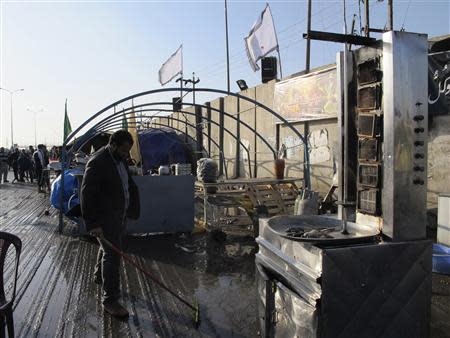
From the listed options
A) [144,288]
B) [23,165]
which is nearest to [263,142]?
[144,288]

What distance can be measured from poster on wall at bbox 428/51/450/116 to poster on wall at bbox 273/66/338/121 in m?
2.78

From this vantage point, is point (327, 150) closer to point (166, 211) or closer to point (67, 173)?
point (166, 211)

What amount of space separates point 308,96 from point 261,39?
5.06m

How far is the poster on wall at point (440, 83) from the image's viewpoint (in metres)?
7.84

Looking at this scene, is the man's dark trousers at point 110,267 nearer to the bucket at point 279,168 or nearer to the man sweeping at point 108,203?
the man sweeping at point 108,203

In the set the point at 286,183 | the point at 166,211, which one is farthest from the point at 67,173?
the point at 286,183

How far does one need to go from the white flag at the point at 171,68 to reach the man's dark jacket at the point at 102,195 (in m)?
19.6

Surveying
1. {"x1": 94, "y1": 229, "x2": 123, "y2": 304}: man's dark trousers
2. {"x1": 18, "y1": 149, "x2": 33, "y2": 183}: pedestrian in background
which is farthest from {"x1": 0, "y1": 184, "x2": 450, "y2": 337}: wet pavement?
{"x1": 18, "y1": 149, "x2": 33, "y2": 183}: pedestrian in background

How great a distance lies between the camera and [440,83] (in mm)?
7957

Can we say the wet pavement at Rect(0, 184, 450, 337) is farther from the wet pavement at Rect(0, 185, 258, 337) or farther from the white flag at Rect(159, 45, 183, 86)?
the white flag at Rect(159, 45, 183, 86)

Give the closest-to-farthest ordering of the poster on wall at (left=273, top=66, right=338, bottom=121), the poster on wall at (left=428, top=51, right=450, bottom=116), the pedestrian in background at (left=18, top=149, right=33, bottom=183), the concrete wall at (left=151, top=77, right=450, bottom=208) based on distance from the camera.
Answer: the poster on wall at (left=428, top=51, right=450, bottom=116), the concrete wall at (left=151, top=77, right=450, bottom=208), the poster on wall at (left=273, top=66, right=338, bottom=121), the pedestrian in background at (left=18, top=149, right=33, bottom=183)

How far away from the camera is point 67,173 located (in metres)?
9.49

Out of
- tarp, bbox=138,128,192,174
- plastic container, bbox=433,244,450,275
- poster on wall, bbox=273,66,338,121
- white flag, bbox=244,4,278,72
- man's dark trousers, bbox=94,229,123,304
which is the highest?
white flag, bbox=244,4,278,72

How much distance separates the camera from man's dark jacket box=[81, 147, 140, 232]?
4.36 metres
